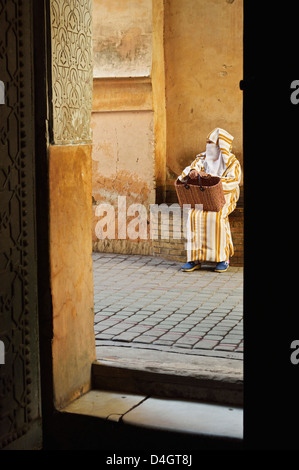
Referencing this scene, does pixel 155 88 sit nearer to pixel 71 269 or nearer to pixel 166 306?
pixel 166 306

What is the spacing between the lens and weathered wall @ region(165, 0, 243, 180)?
906cm

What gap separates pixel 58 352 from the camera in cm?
418

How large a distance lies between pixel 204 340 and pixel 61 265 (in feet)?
4.98

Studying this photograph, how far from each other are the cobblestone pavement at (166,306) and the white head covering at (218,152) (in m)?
1.11

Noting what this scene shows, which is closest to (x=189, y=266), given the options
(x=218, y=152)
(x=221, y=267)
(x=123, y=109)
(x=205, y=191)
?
(x=221, y=267)

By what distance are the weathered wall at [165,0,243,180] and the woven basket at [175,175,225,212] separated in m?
1.25

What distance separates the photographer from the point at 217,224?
26.8 ft

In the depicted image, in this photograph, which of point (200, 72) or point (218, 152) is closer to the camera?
point (218, 152)

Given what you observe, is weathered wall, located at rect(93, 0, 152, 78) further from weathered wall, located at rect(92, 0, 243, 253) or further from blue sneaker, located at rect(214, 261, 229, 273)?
blue sneaker, located at rect(214, 261, 229, 273)

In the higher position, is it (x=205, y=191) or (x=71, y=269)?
(x=205, y=191)

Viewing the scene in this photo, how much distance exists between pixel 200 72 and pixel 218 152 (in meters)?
1.20

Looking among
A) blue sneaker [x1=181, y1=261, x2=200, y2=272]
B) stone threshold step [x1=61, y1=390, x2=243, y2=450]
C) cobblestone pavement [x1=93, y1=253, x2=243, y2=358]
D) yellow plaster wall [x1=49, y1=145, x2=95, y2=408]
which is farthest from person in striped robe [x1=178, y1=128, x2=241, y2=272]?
stone threshold step [x1=61, y1=390, x2=243, y2=450]
